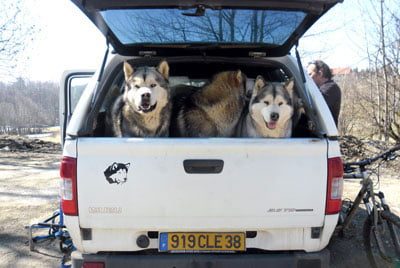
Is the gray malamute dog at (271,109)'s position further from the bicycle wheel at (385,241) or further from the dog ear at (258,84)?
the bicycle wheel at (385,241)

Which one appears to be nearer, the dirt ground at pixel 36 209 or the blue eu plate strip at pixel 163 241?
the blue eu plate strip at pixel 163 241

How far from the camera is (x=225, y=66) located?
167 inches

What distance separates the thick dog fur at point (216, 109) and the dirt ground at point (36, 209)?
201 centimetres

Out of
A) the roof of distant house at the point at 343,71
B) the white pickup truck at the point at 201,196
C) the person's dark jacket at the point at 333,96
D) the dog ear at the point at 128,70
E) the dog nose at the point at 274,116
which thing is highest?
the roof of distant house at the point at 343,71

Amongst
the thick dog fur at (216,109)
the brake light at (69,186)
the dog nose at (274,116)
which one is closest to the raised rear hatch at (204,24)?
the thick dog fur at (216,109)

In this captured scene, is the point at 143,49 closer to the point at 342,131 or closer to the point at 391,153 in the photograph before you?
the point at 391,153

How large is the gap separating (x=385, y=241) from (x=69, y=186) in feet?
9.80

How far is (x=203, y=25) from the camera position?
3082mm

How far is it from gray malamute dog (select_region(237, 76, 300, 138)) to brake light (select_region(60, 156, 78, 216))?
168 centimetres

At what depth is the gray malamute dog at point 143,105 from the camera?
3.27 metres

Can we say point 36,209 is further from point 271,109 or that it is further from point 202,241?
point 271,109

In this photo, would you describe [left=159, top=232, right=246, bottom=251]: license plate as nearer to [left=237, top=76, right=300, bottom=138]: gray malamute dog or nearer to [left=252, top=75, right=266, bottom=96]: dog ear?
[left=237, top=76, right=300, bottom=138]: gray malamute dog

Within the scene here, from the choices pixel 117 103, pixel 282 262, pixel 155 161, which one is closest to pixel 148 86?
pixel 117 103

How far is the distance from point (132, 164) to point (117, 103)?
142 centimetres
